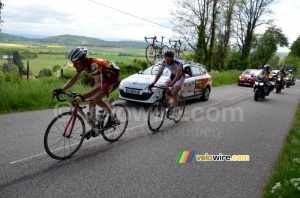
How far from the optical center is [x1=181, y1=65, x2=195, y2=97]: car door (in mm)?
10809

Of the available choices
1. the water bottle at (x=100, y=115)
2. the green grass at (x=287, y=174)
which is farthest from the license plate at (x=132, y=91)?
the green grass at (x=287, y=174)

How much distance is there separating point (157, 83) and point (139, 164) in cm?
539

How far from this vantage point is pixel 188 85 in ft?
36.3

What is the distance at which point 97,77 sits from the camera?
15.7 ft

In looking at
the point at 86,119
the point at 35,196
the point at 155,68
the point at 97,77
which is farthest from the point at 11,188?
the point at 155,68

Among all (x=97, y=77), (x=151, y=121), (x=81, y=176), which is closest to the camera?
(x=81, y=176)

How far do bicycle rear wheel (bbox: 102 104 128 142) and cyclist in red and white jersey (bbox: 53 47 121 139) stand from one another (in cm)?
16

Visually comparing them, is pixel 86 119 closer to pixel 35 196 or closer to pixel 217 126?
pixel 35 196

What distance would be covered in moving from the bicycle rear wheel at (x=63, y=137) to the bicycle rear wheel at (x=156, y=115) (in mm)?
2192

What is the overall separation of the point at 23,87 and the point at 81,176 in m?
6.82

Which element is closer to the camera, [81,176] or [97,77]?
[81,176]

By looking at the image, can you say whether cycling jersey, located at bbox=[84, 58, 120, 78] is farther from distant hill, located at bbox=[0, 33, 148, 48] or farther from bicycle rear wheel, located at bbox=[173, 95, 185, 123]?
distant hill, located at bbox=[0, 33, 148, 48]

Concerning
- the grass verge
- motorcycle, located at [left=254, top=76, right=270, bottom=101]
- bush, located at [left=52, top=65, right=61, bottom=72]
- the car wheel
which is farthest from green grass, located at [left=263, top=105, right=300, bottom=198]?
bush, located at [left=52, top=65, right=61, bottom=72]

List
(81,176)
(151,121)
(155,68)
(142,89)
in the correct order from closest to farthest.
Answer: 1. (81,176)
2. (151,121)
3. (142,89)
4. (155,68)
